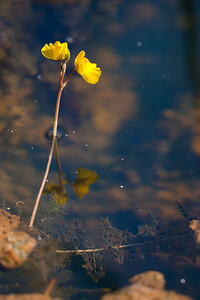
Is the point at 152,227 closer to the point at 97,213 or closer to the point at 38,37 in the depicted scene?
the point at 97,213

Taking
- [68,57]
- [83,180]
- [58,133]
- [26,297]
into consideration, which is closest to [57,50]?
[68,57]

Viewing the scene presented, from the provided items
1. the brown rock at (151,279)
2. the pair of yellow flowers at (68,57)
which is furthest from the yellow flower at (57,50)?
the brown rock at (151,279)

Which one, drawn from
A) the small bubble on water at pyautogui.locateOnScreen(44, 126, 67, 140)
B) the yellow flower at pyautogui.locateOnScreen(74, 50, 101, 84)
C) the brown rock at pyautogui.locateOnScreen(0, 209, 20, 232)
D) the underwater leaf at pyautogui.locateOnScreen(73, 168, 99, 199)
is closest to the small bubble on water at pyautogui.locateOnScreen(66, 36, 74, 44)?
the small bubble on water at pyautogui.locateOnScreen(44, 126, 67, 140)

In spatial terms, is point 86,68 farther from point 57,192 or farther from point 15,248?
point 15,248

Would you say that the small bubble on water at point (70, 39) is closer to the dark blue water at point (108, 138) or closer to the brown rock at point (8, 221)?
the dark blue water at point (108, 138)

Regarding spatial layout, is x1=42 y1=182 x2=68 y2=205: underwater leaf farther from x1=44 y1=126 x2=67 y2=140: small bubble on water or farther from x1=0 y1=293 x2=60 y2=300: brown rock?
x1=0 y1=293 x2=60 y2=300: brown rock

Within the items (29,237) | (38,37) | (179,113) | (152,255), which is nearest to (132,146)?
(179,113)
